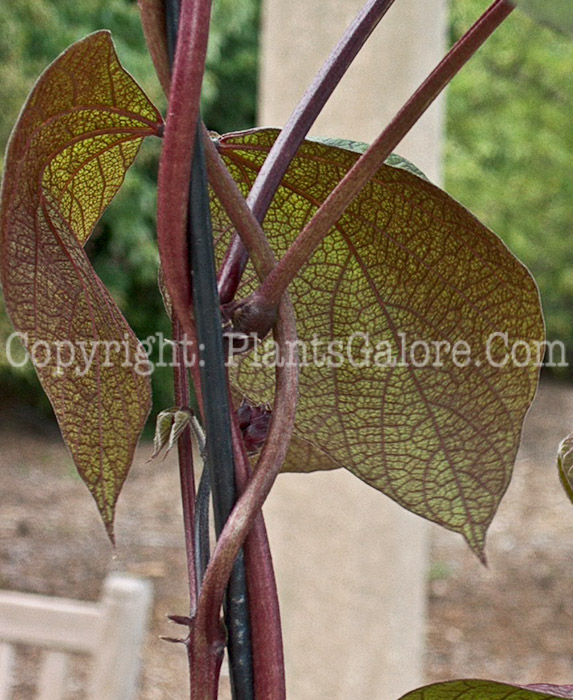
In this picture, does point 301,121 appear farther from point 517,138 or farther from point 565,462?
point 517,138

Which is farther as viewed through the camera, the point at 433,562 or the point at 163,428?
the point at 433,562

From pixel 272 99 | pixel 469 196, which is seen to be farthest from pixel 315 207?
pixel 469 196

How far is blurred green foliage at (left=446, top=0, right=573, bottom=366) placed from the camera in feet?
9.81

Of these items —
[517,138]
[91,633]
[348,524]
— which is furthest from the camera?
[517,138]

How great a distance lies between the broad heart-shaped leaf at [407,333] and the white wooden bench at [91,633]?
0.52 metres

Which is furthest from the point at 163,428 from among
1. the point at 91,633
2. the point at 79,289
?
the point at 91,633

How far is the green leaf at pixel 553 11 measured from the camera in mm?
74

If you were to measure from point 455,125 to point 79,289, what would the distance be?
10.6ft

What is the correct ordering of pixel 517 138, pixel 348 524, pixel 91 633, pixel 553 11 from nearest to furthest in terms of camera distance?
pixel 553 11 < pixel 91 633 < pixel 348 524 < pixel 517 138

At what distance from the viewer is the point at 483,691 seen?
12 centimetres

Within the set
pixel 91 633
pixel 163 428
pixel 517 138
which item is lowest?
pixel 91 633

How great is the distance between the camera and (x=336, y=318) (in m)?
0.14

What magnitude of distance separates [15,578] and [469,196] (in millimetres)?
1919

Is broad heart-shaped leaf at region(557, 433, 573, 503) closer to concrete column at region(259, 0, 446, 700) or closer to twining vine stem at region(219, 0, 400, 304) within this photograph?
twining vine stem at region(219, 0, 400, 304)
